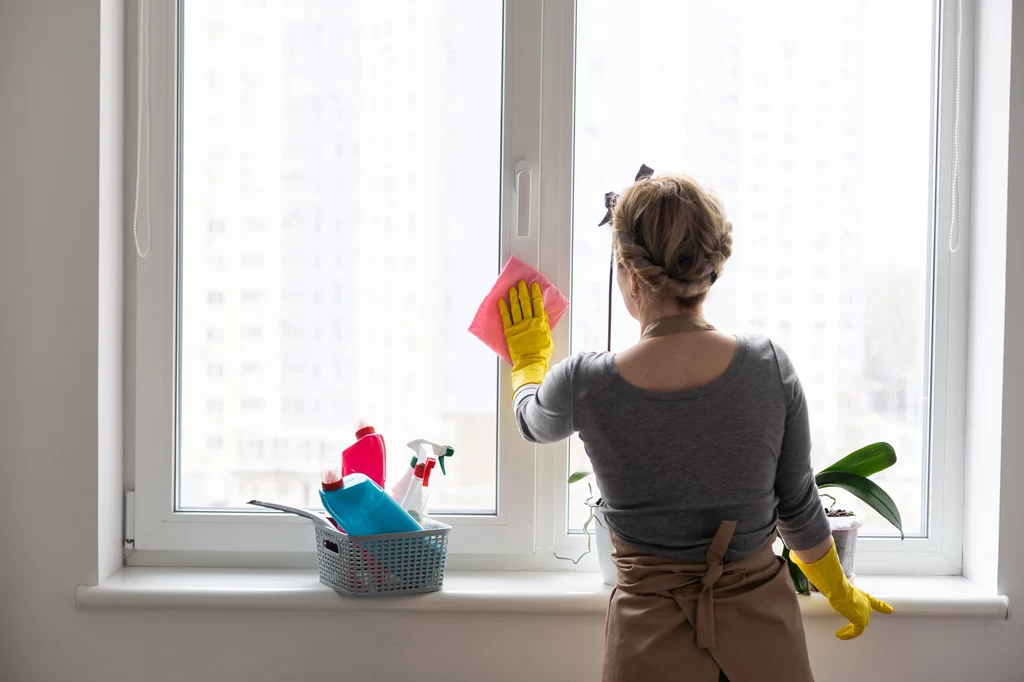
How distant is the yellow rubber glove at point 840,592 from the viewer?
46.6 inches

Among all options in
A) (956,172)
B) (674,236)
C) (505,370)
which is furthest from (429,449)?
(956,172)

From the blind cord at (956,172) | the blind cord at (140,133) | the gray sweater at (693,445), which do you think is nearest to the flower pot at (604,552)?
the gray sweater at (693,445)

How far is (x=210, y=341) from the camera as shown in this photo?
4.87 feet

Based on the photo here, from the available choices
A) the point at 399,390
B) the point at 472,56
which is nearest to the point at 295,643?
the point at 399,390

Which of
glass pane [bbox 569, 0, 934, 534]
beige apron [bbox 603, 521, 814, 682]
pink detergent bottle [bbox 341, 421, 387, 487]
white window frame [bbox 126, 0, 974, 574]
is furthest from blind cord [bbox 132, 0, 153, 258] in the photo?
beige apron [bbox 603, 521, 814, 682]

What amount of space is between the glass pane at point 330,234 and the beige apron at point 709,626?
1.70ft

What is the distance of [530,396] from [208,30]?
2.97 ft

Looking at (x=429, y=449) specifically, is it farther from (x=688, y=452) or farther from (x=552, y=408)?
(x=688, y=452)

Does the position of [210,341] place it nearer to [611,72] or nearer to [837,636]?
[611,72]

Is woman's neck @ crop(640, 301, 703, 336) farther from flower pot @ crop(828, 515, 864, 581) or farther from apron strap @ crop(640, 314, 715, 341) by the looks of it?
flower pot @ crop(828, 515, 864, 581)

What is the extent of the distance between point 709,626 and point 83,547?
1.03 m

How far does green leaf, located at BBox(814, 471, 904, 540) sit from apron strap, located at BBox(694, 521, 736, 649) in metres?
0.36

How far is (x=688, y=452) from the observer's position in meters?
1.03

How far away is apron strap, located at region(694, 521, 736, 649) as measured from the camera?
103 cm
